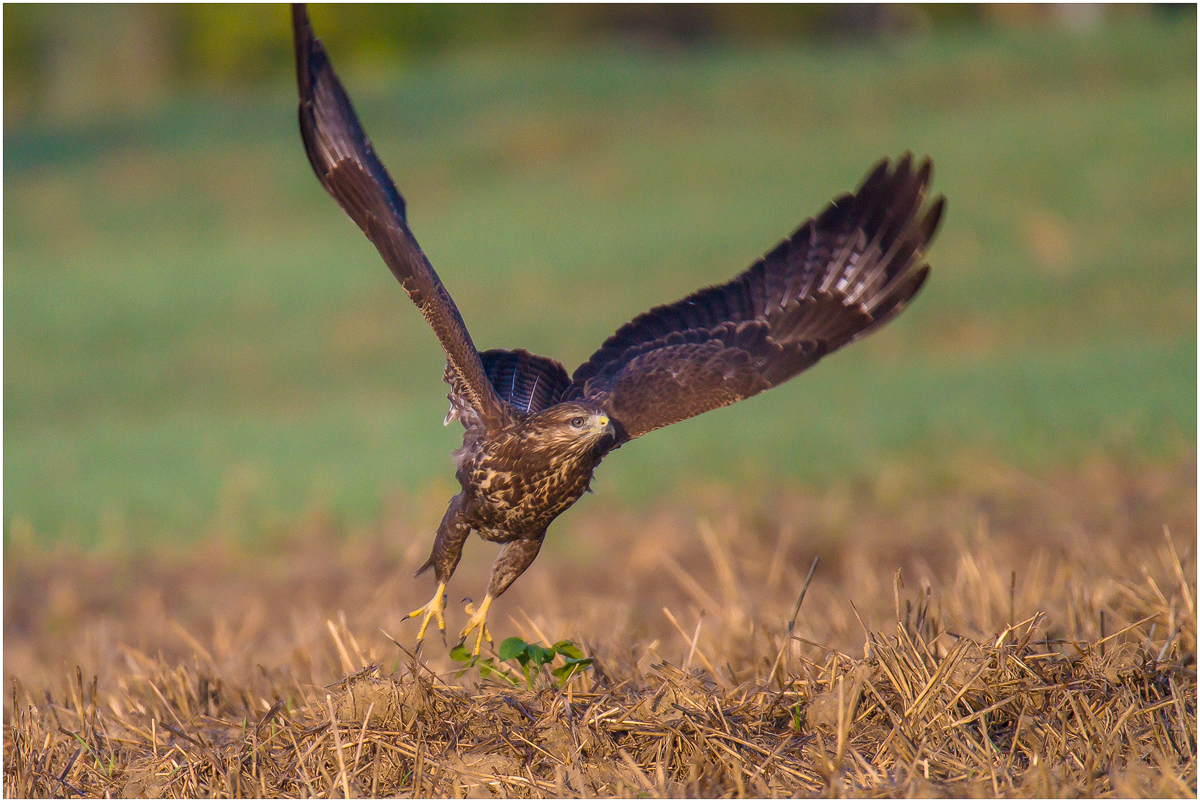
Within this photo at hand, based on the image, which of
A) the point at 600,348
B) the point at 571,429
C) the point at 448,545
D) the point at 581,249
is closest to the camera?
the point at 571,429

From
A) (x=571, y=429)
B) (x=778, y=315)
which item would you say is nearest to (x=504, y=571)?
(x=571, y=429)

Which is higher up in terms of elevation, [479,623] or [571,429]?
[571,429]

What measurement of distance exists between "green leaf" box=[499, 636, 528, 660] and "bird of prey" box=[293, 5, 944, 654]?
0.17 meters

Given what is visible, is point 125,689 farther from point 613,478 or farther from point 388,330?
point 388,330

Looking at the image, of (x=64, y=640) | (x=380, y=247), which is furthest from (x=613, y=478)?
(x=380, y=247)

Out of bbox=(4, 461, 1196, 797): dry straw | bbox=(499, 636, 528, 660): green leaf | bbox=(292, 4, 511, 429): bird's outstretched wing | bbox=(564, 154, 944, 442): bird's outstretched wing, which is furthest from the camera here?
bbox=(564, 154, 944, 442): bird's outstretched wing

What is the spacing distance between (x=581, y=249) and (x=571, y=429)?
17.5m

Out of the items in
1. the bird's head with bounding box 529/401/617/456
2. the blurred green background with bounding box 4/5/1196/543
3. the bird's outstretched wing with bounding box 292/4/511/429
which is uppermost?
the bird's outstretched wing with bounding box 292/4/511/429

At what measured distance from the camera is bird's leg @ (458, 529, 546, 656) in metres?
3.86

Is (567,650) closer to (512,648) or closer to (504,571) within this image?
A: (512,648)

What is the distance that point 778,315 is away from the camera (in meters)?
5.09

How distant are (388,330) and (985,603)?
15.2m

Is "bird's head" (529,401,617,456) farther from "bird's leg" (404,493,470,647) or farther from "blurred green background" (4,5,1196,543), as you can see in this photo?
"blurred green background" (4,5,1196,543)

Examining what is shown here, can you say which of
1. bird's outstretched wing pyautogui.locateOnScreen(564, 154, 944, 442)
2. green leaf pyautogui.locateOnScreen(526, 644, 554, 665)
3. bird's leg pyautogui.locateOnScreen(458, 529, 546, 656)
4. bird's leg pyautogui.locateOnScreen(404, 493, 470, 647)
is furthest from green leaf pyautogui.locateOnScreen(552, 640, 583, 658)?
bird's outstretched wing pyautogui.locateOnScreen(564, 154, 944, 442)
